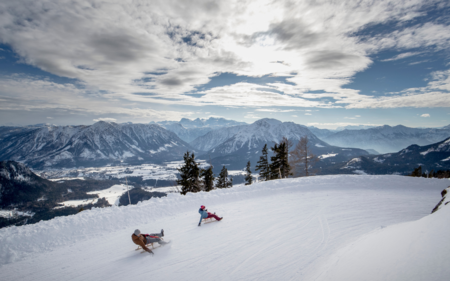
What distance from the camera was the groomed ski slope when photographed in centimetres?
472

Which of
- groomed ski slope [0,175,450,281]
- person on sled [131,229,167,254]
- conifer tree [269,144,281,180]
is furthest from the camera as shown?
conifer tree [269,144,281,180]

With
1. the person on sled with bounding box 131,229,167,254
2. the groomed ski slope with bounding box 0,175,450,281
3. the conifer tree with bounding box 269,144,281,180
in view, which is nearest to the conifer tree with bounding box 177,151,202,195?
the conifer tree with bounding box 269,144,281,180

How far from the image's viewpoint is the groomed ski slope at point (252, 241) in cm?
472

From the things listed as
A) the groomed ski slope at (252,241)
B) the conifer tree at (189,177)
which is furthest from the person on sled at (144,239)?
the conifer tree at (189,177)

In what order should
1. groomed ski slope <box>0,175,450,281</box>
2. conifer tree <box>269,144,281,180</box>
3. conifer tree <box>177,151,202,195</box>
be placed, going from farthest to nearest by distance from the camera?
conifer tree <box>269,144,281,180</box> → conifer tree <box>177,151,202,195</box> → groomed ski slope <box>0,175,450,281</box>

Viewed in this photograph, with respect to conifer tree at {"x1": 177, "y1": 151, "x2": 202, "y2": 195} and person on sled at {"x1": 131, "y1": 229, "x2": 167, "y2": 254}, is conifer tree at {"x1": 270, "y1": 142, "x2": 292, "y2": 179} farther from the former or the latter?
person on sled at {"x1": 131, "y1": 229, "x2": 167, "y2": 254}

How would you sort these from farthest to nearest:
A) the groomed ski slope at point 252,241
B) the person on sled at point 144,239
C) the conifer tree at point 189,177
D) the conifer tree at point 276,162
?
the conifer tree at point 276,162 < the conifer tree at point 189,177 < the person on sled at point 144,239 < the groomed ski slope at point 252,241

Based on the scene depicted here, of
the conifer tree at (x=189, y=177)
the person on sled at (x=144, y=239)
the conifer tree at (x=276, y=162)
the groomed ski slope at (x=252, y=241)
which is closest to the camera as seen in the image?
the groomed ski slope at (x=252, y=241)

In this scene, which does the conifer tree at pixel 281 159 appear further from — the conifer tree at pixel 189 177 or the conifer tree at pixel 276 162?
the conifer tree at pixel 189 177

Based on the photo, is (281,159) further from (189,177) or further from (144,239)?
(144,239)

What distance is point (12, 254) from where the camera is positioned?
8.57 m

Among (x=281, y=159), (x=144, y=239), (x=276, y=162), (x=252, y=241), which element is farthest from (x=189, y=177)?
(x=252, y=241)

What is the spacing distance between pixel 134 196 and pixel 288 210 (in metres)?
178

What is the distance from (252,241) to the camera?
26.8 feet
